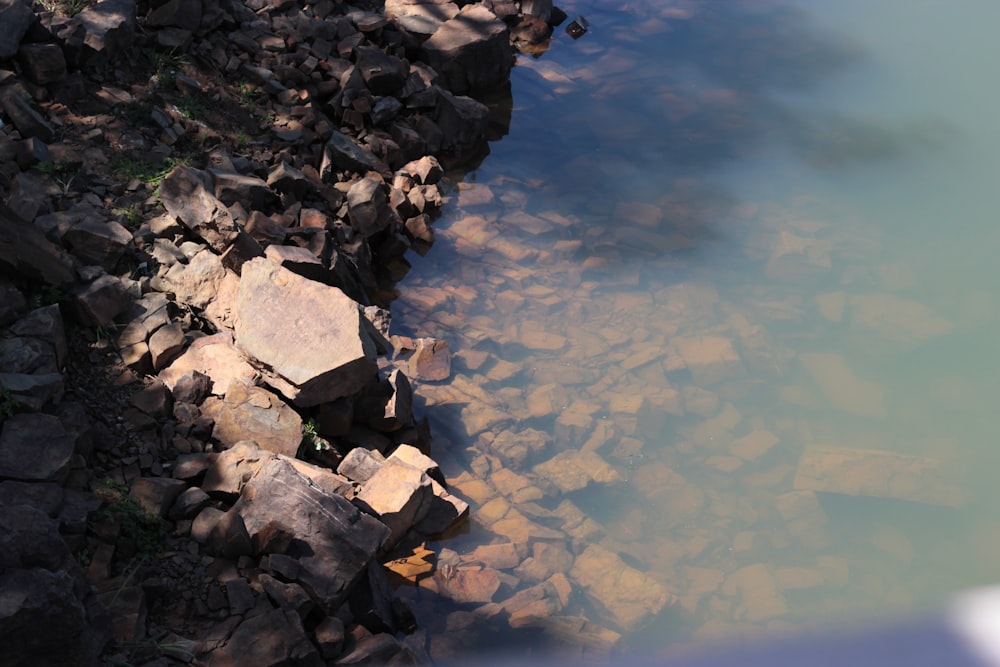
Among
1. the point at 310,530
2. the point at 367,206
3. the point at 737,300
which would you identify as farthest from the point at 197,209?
the point at 737,300

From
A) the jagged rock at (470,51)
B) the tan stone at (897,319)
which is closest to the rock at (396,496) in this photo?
the tan stone at (897,319)

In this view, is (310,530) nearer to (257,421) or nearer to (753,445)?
(257,421)

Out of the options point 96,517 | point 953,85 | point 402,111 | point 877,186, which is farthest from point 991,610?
point 953,85

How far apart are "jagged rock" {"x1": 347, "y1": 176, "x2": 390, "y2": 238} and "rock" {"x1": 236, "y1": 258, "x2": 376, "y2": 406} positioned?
1.05m

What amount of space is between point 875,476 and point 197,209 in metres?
3.37

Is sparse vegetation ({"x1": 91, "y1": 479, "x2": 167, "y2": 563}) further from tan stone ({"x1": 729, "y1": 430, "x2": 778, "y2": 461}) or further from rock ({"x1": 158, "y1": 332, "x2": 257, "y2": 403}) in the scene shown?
tan stone ({"x1": 729, "y1": 430, "x2": 778, "y2": 461})

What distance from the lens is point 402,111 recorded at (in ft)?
18.8

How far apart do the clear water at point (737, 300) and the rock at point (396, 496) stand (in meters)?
0.30

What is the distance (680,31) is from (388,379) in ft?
17.2

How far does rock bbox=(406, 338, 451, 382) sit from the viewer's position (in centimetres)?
429

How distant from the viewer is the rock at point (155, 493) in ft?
9.28

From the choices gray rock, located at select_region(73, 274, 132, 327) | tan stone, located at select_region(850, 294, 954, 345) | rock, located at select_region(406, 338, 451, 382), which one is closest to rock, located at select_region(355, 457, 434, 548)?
rock, located at select_region(406, 338, 451, 382)

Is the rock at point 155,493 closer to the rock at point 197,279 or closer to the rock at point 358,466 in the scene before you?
the rock at point 358,466

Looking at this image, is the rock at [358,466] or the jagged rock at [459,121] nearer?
the rock at [358,466]
